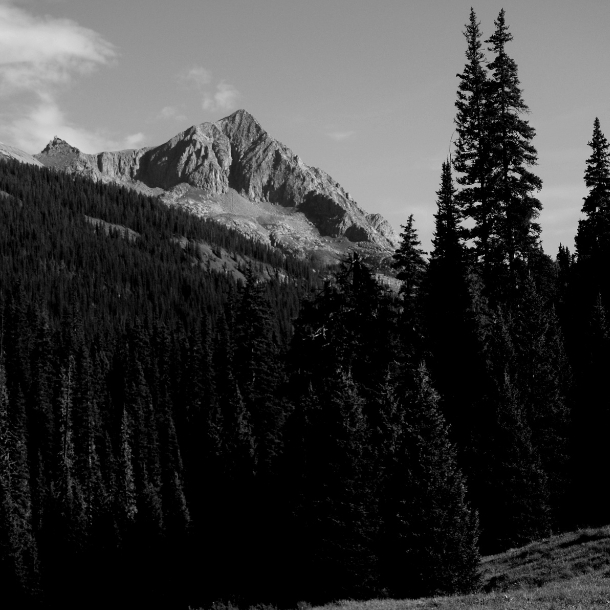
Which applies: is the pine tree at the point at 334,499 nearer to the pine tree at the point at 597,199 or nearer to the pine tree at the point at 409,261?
the pine tree at the point at 409,261

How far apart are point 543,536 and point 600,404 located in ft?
29.0

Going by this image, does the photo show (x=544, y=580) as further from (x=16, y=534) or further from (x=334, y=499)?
(x=16, y=534)

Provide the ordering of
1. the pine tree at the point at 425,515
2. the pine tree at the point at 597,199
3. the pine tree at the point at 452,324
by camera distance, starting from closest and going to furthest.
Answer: the pine tree at the point at 425,515, the pine tree at the point at 452,324, the pine tree at the point at 597,199

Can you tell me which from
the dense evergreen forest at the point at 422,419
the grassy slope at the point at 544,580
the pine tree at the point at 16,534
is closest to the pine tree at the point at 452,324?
the dense evergreen forest at the point at 422,419

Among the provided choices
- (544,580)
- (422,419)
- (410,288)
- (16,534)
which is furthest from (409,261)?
(16,534)

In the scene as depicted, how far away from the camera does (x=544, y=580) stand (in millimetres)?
22125

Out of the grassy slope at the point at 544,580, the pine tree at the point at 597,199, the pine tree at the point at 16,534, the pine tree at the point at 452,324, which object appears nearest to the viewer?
the grassy slope at the point at 544,580

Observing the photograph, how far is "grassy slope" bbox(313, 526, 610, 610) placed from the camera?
16688mm

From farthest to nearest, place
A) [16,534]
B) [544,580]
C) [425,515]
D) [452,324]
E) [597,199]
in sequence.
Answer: [16,534] < [597,199] < [452,324] < [425,515] < [544,580]

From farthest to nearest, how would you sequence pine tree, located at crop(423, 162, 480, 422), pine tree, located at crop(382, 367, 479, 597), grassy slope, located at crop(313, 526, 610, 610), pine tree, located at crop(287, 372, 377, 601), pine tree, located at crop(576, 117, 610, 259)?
pine tree, located at crop(576, 117, 610, 259) < pine tree, located at crop(423, 162, 480, 422) < pine tree, located at crop(287, 372, 377, 601) < pine tree, located at crop(382, 367, 479, 597) < grassy slope, located at crop(313, 526, 610, 610)

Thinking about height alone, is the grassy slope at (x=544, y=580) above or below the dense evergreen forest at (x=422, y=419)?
below

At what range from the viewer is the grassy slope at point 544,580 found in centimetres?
1669

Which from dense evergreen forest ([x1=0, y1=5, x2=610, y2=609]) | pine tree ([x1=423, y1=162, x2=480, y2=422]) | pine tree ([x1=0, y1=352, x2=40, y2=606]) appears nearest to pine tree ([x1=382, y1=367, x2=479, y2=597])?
dense evergreen forest ([x1=0, y1=5, x2=610, y2=609])

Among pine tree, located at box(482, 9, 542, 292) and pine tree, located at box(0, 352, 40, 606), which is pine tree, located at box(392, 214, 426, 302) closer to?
pine tree, located at box(482, 9, 542, 292)
